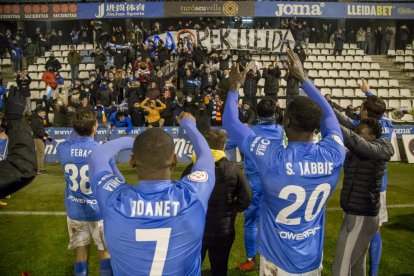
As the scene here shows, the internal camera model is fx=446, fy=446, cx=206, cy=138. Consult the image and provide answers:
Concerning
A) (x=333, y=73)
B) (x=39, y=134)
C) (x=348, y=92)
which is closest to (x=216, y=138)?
(x=39, y=134)

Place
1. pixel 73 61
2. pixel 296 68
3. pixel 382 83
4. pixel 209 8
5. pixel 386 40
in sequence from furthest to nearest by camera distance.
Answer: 1. pixel 386 40
2. pixel 209 8
3. pixel 382 83
4. pixel 73 61
5. pixel 296 68

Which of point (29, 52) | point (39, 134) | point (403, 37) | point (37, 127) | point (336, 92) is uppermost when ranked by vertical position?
point (403, 37)

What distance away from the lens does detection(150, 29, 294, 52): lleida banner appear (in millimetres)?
24234

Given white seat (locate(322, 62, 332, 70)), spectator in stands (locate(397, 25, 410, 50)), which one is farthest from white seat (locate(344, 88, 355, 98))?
spectator in stands (locate(397, 25, 410, 50))

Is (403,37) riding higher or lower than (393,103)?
higher

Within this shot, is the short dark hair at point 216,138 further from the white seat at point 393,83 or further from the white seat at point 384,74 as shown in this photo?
the white seat at point 384,74

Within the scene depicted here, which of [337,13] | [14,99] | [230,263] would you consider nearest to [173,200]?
[14,99]

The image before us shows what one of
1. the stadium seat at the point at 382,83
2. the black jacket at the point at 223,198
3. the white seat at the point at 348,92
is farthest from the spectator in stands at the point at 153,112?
the stadium seat at the point at 382,83

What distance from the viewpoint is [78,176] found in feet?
17.9

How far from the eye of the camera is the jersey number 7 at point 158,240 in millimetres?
2812

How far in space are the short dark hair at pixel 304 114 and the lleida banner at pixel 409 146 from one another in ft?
45.1

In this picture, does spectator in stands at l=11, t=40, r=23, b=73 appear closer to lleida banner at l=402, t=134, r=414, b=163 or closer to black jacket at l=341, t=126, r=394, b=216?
lleida banner at l=402, t=134, r=414, b=163

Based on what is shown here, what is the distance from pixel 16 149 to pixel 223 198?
2.87 metres

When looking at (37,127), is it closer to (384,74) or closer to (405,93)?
(405,93)
